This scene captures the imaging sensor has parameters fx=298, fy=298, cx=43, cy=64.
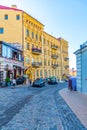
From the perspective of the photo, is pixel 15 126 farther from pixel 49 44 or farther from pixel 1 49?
pixel 49 44

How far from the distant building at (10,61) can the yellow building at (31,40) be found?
415cm

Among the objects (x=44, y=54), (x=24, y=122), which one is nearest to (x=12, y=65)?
(x=44, y=54)

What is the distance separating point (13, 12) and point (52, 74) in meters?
27.4

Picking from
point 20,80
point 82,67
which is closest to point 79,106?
point 82,67

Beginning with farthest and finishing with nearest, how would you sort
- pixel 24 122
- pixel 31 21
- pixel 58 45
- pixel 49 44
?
pixel 58 45, pixel 49 44, pixel 31 21, pixel 24 122

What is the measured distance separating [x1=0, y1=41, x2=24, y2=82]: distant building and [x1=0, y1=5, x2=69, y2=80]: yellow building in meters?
4.15

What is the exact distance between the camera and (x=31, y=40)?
64.8 meters

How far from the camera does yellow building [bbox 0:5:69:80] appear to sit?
5917 centimetres

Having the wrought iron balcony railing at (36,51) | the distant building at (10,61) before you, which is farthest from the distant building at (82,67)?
the wrought iron balcony railing at (36,51)

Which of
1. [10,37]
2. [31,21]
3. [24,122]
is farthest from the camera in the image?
[31,21]

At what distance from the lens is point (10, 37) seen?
58750 millimetres

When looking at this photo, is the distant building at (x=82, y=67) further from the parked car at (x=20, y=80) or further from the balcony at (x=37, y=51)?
the balcony at (x=37, y=51)

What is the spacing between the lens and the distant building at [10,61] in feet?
151

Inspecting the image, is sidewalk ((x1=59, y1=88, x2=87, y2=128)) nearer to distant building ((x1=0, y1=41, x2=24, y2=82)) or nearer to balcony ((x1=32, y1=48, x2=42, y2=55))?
distant building ((x1=0, y1=41, x2=24, y2=82))
